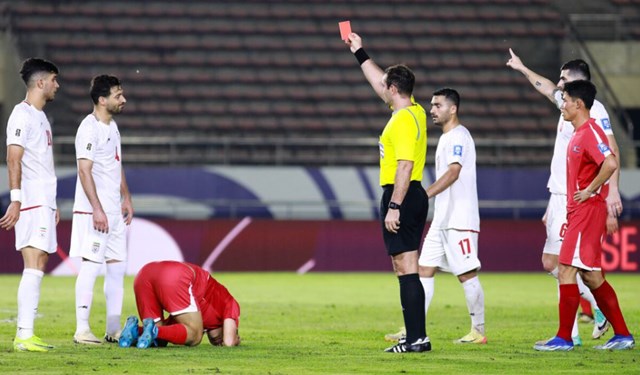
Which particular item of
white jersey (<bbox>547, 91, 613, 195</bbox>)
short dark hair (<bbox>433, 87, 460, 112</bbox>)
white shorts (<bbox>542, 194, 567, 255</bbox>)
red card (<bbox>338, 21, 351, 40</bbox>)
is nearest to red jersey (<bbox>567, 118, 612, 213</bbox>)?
white jersey (<bbox>547, 91, 613, 195</bbox>)

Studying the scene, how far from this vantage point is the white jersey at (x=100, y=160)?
9984 millimetres

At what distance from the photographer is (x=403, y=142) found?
8.94m

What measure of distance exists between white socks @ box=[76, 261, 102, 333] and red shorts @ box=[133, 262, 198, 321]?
1.86 ft

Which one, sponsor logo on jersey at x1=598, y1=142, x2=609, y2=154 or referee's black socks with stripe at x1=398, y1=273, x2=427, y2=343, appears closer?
referee's black socks with stripe at x1=398, y1=273, x2=427, y2=343

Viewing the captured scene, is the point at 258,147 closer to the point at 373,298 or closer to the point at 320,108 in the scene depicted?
the point at 320,108

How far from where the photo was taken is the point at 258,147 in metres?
24.8

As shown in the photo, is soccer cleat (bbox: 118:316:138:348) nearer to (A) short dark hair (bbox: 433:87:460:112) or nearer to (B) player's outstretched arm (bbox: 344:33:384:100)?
(B) player's outstretched arm (bbox: 344:33:384:100)

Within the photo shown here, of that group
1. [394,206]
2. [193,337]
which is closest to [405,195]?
[394,206]

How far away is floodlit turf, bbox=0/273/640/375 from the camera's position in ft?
27.1

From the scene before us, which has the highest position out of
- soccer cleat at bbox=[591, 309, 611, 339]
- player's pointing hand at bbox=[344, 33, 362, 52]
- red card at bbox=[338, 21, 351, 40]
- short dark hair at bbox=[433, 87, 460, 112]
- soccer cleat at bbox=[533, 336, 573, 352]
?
red card at bbox=[338, 21, 351, 40]

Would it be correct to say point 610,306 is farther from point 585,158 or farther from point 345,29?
point 345,29

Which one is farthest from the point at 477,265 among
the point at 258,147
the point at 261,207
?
the point at 258,147

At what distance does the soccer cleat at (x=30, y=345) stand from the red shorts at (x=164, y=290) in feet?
2.64

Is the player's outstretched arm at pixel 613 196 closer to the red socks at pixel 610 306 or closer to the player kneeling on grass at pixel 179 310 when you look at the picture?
the red socks at pixel 610 306
